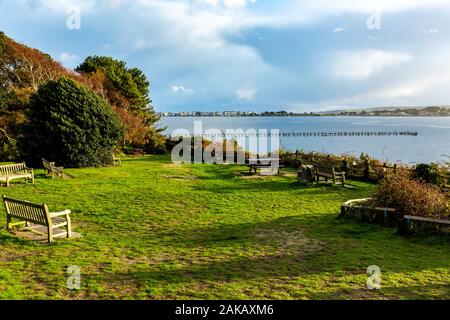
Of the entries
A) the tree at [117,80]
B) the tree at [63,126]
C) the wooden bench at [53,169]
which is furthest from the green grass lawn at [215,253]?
the tree at [117,80]

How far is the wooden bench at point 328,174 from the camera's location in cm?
1766

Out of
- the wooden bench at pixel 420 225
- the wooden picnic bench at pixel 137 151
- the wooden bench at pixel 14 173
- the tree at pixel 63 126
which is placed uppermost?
the tree at pixel 63 126

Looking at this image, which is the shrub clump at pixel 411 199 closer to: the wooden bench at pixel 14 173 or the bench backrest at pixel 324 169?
the bench backrest at pixel 324 169

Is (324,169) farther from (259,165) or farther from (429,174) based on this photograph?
(429,174)

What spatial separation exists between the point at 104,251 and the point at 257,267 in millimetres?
3220

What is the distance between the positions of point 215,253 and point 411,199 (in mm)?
5820

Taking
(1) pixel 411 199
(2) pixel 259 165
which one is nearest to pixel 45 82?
(2) pixel 259 165

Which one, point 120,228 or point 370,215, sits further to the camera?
point 370,215

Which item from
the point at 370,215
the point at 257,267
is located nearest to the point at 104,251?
the point at 257,267

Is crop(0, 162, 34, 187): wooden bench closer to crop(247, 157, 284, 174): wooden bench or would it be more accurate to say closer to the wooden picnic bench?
crop(247, 157, 284, 174): wooden bench

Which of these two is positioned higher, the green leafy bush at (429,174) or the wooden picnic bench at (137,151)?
the wooden picnic bench at (137,151)
